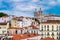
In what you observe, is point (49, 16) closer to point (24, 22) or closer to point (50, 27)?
point (24, 22)

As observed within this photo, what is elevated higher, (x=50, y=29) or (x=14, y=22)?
(x=14, y=22)

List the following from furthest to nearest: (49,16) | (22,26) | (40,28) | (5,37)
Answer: (49,16)
(22,26)
(40,28)
(5,37)

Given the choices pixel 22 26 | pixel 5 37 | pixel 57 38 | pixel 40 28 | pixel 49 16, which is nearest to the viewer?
pixel 5 37

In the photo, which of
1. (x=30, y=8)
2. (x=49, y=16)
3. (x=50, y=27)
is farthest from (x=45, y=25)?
(x=49, y=16)

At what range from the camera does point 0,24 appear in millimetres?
8055

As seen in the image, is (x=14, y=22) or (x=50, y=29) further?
(x=14, y=22)

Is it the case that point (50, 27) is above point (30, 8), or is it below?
below

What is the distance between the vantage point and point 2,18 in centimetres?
927

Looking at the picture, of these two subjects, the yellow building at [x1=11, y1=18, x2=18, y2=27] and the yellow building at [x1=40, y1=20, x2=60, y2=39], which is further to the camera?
the yellow building at [x1=11, y1=18, x2=18, y2=27]

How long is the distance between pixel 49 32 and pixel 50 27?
0.51 ft

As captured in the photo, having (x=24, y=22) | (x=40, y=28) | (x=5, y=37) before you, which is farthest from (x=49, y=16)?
(x=5, y=37)

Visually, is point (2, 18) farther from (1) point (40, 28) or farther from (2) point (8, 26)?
(1) point (40, 28)

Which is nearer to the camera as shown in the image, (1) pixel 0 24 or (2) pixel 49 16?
(1) pixel 0 24

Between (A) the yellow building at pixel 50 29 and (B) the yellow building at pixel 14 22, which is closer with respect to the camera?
(A) the yellow building at pixel 50 29
